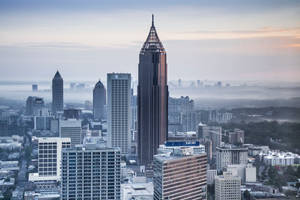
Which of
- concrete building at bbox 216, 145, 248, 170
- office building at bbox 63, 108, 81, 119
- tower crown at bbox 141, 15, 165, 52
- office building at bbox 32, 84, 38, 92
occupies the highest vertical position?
tower crown at bbox 141, 15, 165, 52

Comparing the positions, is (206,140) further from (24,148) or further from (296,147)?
(24,148)

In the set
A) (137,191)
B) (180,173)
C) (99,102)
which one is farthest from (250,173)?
(99,102)

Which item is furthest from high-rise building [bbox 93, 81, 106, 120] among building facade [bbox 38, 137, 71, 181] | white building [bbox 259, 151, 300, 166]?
white building [bbox 259, 151, 300, 166]

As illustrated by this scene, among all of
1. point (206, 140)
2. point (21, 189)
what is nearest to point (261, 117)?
point (206, 140)

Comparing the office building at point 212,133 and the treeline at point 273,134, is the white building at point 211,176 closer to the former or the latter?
the treeline at point 273,134

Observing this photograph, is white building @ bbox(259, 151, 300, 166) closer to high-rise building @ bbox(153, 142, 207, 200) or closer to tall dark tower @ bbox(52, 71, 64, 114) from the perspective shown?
high-rise building @ bbox(153, 142, 207, 200)
